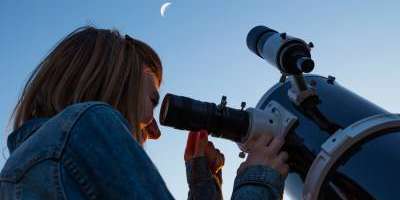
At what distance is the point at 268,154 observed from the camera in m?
2.07

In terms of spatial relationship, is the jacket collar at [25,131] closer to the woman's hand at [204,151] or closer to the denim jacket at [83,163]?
the denim jacket at [83,163]

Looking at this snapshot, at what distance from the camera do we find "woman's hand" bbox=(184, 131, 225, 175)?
264 cm

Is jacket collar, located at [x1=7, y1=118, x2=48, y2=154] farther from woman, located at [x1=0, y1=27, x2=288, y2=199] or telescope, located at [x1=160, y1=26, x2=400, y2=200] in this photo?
telescope, located at [x1=160, y1=26, x2=400, y2=200]

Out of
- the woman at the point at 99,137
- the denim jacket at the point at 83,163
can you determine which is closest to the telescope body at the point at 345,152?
the woman at the point at 99,137

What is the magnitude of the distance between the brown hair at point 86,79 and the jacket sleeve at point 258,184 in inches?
14.5

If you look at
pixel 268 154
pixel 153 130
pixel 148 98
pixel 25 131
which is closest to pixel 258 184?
pixel 268 154

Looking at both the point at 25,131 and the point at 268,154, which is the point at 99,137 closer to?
the point at 25,131

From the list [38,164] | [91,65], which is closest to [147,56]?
[91,65]

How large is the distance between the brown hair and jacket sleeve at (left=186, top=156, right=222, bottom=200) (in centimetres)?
77

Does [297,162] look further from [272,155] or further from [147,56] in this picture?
[147,56]

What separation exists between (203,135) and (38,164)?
4.05 ft

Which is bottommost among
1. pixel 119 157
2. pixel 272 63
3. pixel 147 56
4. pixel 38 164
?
pixel 38 164

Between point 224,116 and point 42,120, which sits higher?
point 224,116

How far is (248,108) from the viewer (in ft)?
7.82
